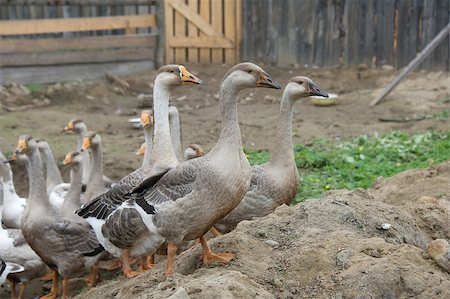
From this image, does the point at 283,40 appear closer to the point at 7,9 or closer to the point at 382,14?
the point at 382,14

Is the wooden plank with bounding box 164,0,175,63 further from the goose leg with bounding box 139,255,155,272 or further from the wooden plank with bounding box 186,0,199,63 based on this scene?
the goose leg with bounding box 139,255,155,272

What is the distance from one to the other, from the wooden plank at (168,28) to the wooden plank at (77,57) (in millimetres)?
404

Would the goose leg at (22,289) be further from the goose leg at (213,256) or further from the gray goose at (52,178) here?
the goose leg at (213,256)

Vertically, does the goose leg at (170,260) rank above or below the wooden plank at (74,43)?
below

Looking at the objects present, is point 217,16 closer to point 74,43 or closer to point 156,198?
point 74,43

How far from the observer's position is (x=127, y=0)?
60.5 ft

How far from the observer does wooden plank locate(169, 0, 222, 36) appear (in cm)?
1909

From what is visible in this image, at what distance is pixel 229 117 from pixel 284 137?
2348 millimetres

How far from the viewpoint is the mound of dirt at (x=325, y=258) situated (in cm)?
485

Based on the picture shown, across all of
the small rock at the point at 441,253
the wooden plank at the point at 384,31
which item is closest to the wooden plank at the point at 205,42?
the wooden plank at the point at 384,31

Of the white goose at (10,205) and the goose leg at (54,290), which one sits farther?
the white goose at (10,205)

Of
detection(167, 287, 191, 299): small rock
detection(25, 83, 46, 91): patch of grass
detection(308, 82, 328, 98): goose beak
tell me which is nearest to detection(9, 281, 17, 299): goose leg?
detection(308, 82, 328, 98): goose beak

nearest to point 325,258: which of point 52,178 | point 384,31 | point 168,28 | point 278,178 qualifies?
point 278,178

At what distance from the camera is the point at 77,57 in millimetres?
17562
